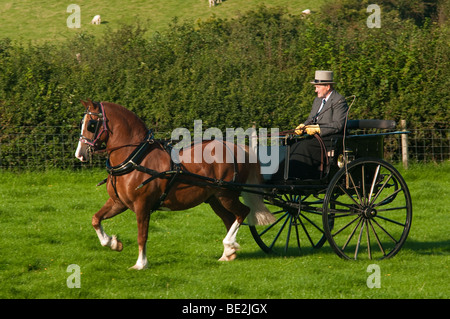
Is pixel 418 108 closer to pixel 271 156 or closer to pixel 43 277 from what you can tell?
pixel 271 156

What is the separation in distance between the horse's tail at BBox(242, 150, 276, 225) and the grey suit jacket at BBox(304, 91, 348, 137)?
0.98 meters

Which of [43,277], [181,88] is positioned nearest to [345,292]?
Answer: [43,277]

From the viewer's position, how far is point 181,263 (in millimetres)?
7910

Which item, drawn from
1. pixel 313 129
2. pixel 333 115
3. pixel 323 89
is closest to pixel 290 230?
pixel 313 129

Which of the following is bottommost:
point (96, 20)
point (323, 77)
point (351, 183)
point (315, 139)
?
point (351, 183)

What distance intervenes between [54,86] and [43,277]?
8.70 metres

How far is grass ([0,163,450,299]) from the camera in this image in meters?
6.63

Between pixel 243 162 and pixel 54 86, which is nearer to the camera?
pixel 243 162

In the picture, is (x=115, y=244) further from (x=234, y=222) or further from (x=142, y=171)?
(x=234, y=222)

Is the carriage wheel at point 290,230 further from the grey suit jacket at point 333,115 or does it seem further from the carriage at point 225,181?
the grey suit jacket at point 333,115

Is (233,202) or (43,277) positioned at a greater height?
(233,202)

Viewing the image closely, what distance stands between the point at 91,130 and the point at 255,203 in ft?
7.45

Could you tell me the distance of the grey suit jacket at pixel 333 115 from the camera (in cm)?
782

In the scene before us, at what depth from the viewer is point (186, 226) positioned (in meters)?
10.3
